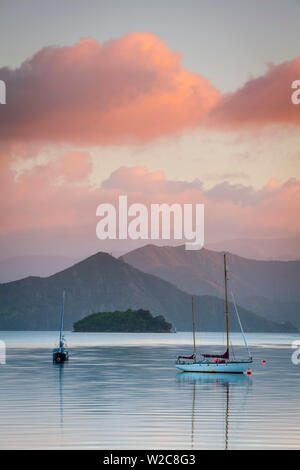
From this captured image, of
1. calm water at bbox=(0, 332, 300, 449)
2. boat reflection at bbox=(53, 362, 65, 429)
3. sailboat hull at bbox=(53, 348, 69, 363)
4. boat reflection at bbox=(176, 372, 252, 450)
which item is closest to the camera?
calm water at bbox=(0, 332, 300, 449)

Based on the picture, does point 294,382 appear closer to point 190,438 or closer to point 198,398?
point 198,398

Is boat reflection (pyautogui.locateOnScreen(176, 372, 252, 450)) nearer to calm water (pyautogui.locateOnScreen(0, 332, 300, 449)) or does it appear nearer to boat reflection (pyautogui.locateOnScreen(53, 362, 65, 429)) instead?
calm water (pyautogui.locateOnScreen(0, 332, 300, 449))

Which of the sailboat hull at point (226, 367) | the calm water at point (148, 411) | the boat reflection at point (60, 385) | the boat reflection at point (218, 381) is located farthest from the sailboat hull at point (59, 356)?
the sailboat hull at point (226, 367)

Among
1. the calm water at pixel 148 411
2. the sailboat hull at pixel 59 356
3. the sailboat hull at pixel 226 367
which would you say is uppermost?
the sailboat hull at pixel 59 356

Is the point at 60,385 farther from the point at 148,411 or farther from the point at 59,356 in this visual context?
the point at 59,356

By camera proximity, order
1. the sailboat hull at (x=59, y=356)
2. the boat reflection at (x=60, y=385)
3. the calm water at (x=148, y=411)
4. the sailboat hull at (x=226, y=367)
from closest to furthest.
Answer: the calm water at (x=148, y=411) < the boat reflection at (x=60, y=385) < the sailboat hull at (x=226, y=367) < the sailboat hull at (x=59, y=356)

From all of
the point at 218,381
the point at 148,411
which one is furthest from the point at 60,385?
the point at 148,411

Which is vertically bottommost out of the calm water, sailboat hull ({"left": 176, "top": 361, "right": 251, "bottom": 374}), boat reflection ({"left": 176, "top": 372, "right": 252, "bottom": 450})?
the calm water

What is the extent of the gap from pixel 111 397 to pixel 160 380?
79.9 feet

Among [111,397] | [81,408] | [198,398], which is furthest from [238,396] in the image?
[81,408]

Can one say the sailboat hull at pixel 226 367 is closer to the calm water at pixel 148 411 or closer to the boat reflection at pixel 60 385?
the calm water at pixel 148 411

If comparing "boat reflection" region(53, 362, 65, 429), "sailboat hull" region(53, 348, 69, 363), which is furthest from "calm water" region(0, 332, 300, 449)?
"sailboat hull" region(53, 348, 69, 363)

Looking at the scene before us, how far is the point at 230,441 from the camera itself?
4131cm

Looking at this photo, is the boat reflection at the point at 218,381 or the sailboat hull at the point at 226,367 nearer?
the boat reflection at the point at 218,381
